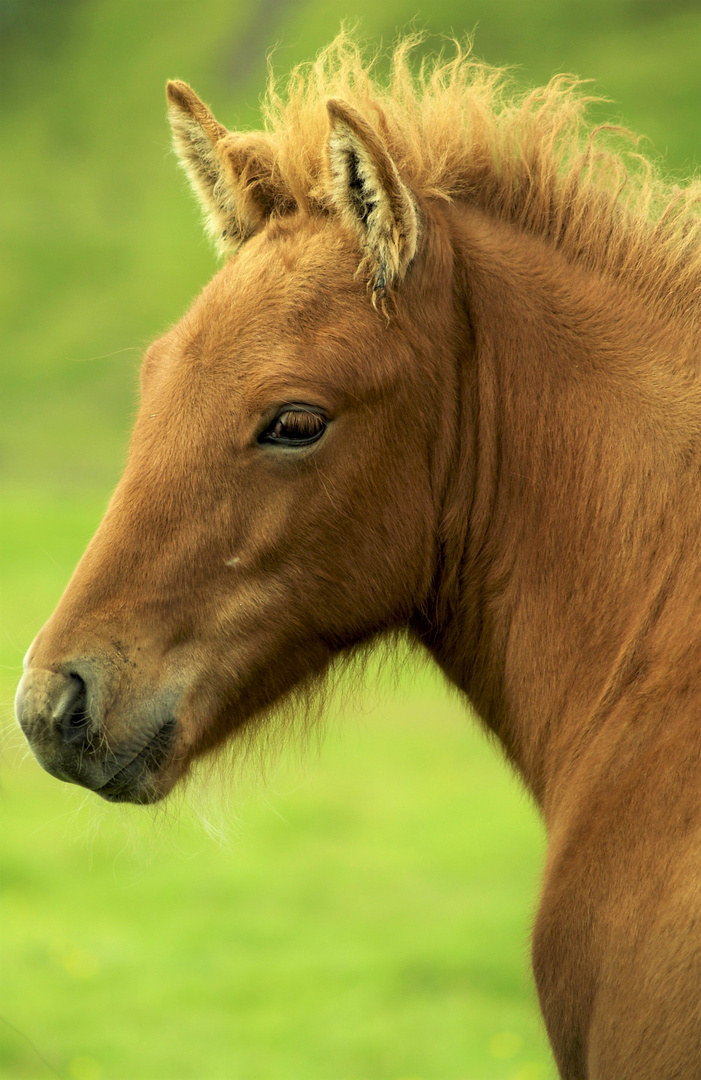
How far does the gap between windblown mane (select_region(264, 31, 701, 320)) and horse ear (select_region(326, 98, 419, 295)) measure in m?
0.15

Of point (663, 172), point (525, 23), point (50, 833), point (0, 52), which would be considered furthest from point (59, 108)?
point (663, 172)

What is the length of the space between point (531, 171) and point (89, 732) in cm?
209

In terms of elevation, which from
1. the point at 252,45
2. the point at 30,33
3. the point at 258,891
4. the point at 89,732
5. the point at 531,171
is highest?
the point at 30,33

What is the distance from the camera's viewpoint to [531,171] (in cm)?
339

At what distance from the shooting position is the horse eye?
3092mm

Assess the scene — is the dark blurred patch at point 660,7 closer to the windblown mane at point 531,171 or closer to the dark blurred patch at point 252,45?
the dark blurred patch at point 252,45

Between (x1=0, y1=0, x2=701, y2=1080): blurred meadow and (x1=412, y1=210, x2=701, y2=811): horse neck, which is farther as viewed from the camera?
(x1=0, y1=0, x2=701, y2=1080): blurred meadow

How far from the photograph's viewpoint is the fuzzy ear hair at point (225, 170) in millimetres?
3508

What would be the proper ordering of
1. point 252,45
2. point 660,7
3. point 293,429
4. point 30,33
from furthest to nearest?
point 30,33, point 252,45, point 660,7, point 293,429

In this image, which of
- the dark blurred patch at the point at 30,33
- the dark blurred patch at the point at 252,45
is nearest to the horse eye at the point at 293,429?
the dark blurred patch at the point at 252,45

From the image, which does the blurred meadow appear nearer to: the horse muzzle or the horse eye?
the horse muzzle

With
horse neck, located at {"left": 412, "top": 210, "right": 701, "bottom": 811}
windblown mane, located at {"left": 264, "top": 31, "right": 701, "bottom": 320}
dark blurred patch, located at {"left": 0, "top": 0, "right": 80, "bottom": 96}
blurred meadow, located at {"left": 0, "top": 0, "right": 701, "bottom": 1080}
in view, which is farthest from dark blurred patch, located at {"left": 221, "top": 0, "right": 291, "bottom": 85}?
horse neck, located at {"left": 412, "top": 210, "right": 701, "bottom": 811}

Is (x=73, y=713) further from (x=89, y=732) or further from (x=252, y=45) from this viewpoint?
(x=252, y=45)

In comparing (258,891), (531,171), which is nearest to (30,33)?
(258,891)
